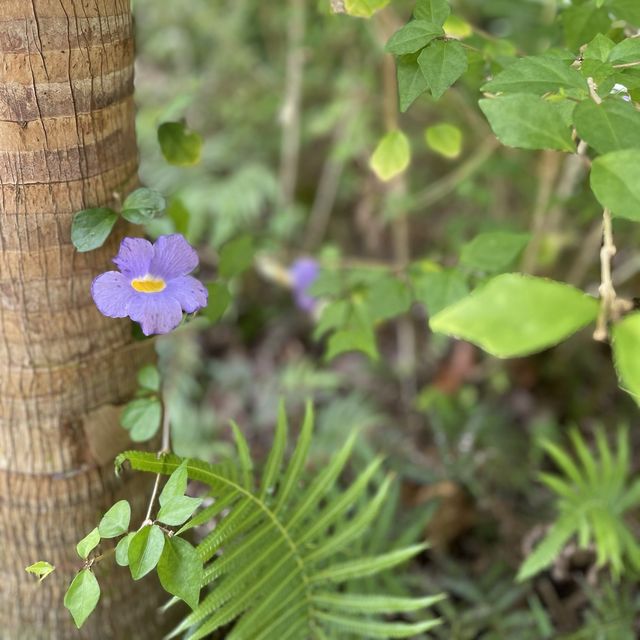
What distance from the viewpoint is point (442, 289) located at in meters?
0.95

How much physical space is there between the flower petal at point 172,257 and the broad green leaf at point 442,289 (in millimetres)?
320

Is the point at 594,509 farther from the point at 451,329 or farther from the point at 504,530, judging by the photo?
the point at 451,329

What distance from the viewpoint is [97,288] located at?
705mm

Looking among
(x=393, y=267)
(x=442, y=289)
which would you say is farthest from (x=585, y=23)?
(x=393, y=267)

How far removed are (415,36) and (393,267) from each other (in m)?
0.53

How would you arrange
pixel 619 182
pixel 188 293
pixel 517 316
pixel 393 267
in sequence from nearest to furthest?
pixel 517 316, pixel 619 182, pixel 188 293, pixel 393 267

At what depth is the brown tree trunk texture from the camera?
0.69 metres

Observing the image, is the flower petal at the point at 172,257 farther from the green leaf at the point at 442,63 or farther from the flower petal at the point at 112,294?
the green leaf at the point at 442,63

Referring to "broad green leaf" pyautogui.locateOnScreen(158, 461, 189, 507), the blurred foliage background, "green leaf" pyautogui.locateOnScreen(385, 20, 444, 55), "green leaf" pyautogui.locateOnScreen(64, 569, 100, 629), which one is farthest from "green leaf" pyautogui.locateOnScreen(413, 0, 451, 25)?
"green leaf" pyautogui.locateOnScreen(64, 569, 100, 629)

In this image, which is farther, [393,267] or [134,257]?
[393,267]

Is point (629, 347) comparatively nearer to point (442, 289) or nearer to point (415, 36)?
point (415, 36)

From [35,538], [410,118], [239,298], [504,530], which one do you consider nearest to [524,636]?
[504,530]

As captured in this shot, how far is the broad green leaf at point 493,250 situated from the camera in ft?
3.06

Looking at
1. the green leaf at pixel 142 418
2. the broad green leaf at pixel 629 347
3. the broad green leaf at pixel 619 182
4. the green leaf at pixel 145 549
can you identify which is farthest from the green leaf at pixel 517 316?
the green leaf at pixel 142 418
